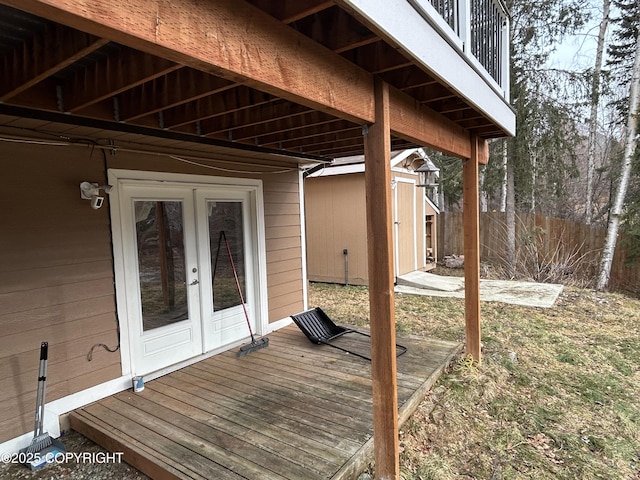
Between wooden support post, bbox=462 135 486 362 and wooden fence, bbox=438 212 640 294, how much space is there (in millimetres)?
5780

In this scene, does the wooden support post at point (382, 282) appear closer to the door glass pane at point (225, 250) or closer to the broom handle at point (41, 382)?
the broom handle at point (41, 382)

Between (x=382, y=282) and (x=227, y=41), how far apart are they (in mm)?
1399

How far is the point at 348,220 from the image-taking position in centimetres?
823

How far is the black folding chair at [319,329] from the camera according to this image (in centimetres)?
416

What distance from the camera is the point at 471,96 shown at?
2521mm

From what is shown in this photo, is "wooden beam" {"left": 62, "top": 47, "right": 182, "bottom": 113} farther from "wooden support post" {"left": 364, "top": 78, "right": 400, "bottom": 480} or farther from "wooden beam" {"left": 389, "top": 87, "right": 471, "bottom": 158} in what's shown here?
"wooden beam" {"left": 389, "top": 87, "right": 471, "bottom": 158}

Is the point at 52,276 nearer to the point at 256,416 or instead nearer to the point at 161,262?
the point at 161,262

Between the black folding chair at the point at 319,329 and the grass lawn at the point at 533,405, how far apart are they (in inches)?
37.3

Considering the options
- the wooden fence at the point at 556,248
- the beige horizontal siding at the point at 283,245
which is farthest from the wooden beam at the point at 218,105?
the wooden fence at the point at 556,248

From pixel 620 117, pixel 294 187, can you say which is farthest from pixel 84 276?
pixel 620 117

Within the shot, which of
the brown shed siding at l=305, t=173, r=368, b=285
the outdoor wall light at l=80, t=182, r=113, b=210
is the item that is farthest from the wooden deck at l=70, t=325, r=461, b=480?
the brown shed siding at l=305, t=173, r=368, b=285

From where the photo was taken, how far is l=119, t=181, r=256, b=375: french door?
10.9ft

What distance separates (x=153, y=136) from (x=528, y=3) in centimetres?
1006

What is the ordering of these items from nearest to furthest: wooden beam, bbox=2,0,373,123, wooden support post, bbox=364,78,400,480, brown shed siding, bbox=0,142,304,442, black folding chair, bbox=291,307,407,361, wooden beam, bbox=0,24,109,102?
wooden beam, bbox=2,0,373,123
wooden beam, bbox=0,24,109,102
wooden support post, bbox=364,78,400,480
brown shed siding, bbox=0,142,304,442
black folding chair, bbox=291,307,407,361
